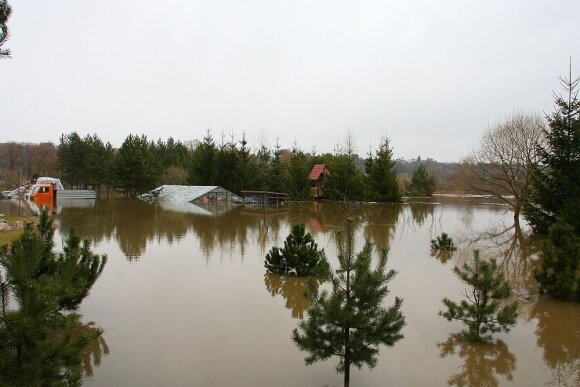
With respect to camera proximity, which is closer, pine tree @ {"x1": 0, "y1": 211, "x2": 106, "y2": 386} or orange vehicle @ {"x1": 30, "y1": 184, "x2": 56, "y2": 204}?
pine tree @ {"x1": 0, "y1": 211, "x2": 106, "y2": 386}

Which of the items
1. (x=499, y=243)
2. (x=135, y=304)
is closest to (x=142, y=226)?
(x=135, y=304)

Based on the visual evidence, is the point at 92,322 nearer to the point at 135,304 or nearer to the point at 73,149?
the point at 135,304

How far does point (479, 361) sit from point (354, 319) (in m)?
2.48

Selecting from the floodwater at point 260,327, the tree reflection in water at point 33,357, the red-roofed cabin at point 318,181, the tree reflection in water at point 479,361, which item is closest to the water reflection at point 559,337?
the floodwater at point 260,327

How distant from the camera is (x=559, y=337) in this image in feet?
22.7

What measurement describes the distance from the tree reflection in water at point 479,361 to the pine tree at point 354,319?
1307 mm

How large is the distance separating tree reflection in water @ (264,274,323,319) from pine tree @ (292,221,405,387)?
2.70m

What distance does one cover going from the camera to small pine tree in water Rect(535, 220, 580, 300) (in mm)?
8641

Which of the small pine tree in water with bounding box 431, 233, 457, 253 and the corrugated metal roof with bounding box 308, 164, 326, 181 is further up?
the corrugated metal roof with bounding box 308, 164, 326, 181

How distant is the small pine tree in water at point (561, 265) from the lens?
864cm

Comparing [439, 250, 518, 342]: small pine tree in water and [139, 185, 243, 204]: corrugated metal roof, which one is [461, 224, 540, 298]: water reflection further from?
[139, 185, 243, 204]: corrugated metal roof

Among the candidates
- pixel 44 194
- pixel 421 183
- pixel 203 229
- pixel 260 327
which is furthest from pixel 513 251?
pixel 421 183

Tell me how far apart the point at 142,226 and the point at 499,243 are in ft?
50.8

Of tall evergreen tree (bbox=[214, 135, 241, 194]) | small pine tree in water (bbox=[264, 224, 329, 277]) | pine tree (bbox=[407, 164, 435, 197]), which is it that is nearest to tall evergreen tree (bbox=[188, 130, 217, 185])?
tall evergreen tree (bbox=[214, 135, 241, 194])
